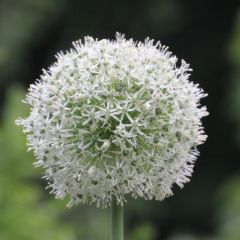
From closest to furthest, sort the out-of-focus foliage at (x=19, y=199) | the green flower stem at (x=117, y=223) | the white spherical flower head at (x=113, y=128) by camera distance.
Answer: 1. the green flower stem at (x=117, y=223)
2. the white spherical flower head at (x=113, y=128)
3. the out-of-focus foliage at (x=19, y=199)

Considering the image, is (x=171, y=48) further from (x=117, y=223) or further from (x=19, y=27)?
(x=117, y=223)

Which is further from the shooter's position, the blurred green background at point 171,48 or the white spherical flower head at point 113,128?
the blurred green background at point 171,48

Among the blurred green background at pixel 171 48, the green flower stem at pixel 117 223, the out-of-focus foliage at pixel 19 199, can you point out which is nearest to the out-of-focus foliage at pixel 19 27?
the blurred green background at pixel 171 48

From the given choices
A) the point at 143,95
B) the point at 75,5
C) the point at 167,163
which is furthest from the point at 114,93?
the point at 75,5

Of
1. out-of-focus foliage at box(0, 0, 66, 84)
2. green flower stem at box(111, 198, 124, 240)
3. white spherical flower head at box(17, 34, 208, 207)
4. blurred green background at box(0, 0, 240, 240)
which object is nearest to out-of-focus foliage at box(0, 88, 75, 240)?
white spherical flower head at box(17, 34, 208, 207)

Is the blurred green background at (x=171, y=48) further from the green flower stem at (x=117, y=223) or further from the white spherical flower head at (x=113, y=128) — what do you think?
the green flower stem at (x=117, y=223)

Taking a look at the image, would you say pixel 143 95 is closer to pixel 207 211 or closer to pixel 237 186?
pixel 237 186
